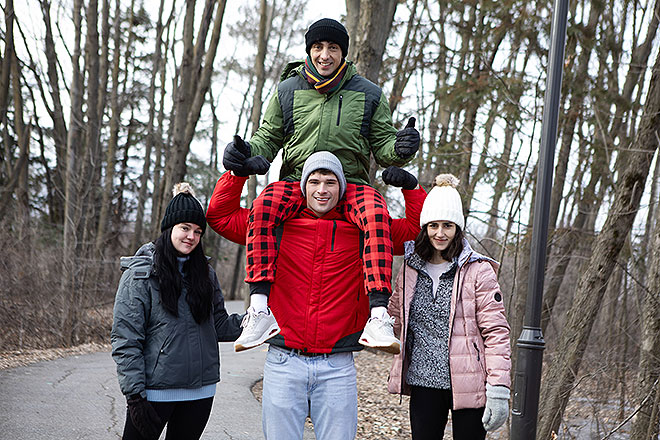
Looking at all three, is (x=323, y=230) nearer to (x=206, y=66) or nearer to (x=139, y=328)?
(x=139, y=328)

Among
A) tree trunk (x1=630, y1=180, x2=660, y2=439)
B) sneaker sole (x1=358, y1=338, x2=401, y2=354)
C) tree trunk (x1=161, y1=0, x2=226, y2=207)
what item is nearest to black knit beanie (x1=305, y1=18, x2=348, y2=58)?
sneaker sole (x1=358, y1=338, x2=401, y2=354)

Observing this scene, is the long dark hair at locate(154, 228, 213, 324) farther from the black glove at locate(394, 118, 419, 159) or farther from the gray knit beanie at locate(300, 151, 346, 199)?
the black glove at locate(394, 118, 419, 159)

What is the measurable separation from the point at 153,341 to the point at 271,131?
1299 millimetres

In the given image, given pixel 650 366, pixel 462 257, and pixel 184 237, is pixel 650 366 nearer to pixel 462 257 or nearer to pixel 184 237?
pixel 462 257

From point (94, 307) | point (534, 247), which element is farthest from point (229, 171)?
point (94, 307)

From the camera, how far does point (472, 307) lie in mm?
3158

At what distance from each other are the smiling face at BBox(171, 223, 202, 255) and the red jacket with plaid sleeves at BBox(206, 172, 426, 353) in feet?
0.83

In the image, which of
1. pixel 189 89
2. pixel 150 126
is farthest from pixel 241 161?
pixel 150 126

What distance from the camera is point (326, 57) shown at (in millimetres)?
3232

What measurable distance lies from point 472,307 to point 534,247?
4.31 feet

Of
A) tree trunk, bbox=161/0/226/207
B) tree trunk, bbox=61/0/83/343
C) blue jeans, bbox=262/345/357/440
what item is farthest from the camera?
tree trunk, bbox=161/0/226/207

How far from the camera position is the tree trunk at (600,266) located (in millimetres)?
6543

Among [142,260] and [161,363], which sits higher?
[142,260]

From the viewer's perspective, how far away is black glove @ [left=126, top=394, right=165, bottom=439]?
3.02 metres
